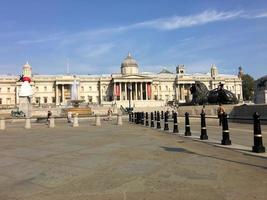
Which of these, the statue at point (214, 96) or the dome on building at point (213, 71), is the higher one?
the dome on building at point (213, 71)

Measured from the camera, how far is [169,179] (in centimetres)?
788

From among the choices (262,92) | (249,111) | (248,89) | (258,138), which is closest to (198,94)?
(262,92)

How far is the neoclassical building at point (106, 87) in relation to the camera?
162 meters

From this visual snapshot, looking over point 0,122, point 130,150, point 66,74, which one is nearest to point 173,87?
point 66,74

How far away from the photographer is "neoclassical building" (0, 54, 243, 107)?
162 metres

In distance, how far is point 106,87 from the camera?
170 m

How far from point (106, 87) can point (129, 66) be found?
14.3m

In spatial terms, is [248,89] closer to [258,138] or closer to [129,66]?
[129,66]

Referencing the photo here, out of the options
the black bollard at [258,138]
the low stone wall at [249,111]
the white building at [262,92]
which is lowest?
the black bollard at [258,138]

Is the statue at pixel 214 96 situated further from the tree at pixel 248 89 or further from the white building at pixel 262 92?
the tree at pixel 248 89

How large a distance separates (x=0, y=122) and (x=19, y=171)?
26.6 metres

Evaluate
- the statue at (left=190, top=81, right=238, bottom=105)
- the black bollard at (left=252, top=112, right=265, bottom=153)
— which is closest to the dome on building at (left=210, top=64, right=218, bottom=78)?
the statue at (left=190, top=81, right=238, bottom=105)

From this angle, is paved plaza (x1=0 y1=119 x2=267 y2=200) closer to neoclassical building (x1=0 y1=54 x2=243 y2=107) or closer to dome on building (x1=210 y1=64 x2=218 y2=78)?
neoclassical building (x1=0 y1=54 x2=243 y2=107)

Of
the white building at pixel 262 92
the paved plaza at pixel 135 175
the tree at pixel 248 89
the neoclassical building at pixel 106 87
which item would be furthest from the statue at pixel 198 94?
the tree at pixel 248 89
